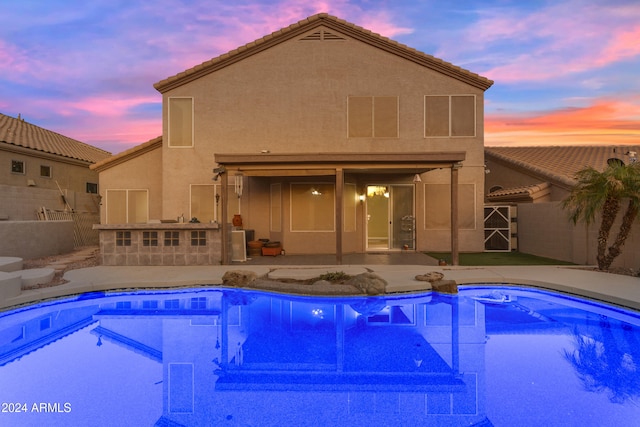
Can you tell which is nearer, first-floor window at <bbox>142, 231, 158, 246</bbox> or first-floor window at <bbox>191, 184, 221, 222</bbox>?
first-floor window at <bbox>142, 231, 158, 246</bbox>

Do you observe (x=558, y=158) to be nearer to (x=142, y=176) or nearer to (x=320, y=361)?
(x=142, y=176)

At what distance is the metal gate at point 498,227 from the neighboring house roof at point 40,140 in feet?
69.9

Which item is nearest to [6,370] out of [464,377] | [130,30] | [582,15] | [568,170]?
[464,377]

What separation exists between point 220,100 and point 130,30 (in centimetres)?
517

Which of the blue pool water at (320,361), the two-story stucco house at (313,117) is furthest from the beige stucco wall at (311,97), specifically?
the blue pool water at (320,361)

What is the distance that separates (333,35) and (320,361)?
42.8 ft

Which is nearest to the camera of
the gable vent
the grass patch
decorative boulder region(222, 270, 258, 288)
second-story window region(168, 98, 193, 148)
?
decorative boulder region(222, 270, 258, 288)

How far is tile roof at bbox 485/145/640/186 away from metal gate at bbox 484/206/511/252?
130 inches

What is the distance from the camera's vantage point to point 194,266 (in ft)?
37.1

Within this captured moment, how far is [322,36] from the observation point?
14695 millimetres

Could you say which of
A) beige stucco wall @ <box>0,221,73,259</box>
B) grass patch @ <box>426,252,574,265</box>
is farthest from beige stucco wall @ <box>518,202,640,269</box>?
beige stucco wall @ <box>0,221,73,259</box>

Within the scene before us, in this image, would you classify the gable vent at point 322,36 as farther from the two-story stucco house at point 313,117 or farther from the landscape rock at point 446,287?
the landscape rock at point 446,287

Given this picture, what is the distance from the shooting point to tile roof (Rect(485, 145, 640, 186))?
1809cm

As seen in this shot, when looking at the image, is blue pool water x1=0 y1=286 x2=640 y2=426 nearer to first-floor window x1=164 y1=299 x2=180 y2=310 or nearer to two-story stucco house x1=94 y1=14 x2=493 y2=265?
first-floor window x1=164 y1=299 x2=180 y2=310
